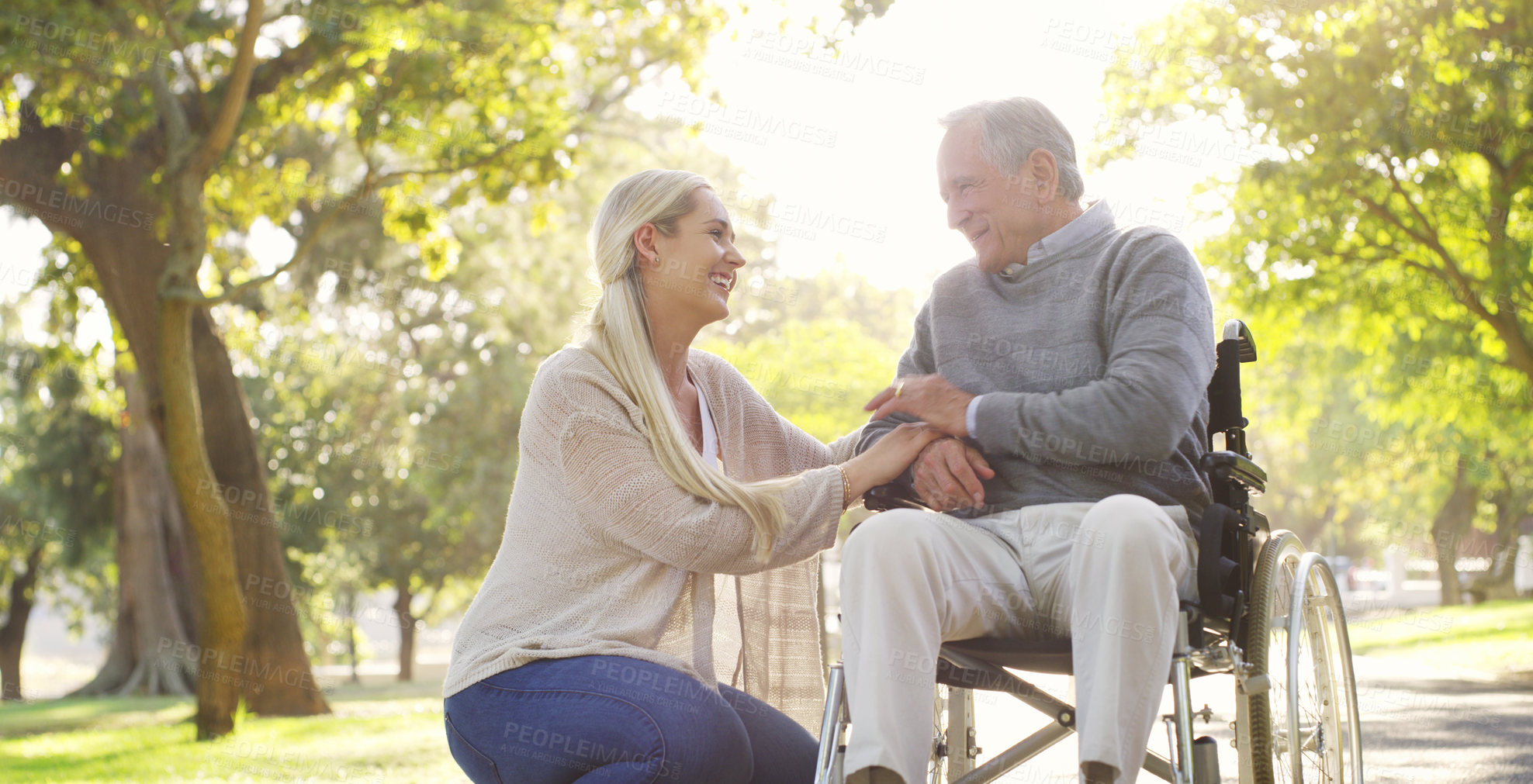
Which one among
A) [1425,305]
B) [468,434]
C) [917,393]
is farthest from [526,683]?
[468,434]

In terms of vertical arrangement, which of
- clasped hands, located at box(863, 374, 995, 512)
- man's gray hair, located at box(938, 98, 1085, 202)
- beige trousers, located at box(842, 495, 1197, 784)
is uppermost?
man's gray hair, located at box(938, 98, 1085, 202)

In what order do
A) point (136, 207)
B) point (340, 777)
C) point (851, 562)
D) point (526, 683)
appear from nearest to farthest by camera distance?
point (851, 562) → point (526, 683) → point (340, 777) → point (136, 207)

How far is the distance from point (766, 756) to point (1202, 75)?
32.9 feet

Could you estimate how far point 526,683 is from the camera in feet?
7.84

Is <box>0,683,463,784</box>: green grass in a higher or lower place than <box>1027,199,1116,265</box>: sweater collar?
lower

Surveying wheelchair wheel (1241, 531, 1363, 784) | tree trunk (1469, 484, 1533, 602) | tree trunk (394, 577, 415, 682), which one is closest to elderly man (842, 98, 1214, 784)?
wheelchair wheel (1241, 531, 1363, 784)

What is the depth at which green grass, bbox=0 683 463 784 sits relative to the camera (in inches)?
258

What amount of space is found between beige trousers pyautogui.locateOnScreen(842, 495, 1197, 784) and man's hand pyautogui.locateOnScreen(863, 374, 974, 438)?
0.90ft

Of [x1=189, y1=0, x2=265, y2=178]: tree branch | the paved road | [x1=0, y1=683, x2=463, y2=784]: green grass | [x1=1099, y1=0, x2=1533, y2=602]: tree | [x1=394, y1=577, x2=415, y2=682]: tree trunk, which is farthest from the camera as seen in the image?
[x1=394, y1=577, x2=415, y2=682]: tree trunk

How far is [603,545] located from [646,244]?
70 cm

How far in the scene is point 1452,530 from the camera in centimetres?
2641

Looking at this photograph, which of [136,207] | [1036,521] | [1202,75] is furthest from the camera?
[1202,75]

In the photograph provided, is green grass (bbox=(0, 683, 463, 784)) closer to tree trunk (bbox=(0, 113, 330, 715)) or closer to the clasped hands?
tree trunk (bbox=(0, 113, 330, 715))

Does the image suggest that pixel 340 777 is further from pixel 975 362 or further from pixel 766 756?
pixel 975 362
